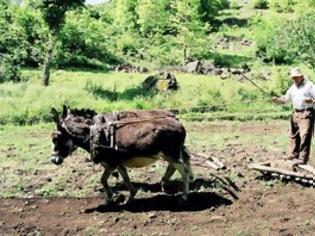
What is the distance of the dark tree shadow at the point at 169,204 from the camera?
37.9 feet

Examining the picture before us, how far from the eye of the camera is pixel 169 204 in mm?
11812

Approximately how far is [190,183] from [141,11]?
3508cm

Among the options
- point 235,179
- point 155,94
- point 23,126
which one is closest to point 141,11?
point 155,94

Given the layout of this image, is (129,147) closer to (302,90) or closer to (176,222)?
(176,222)

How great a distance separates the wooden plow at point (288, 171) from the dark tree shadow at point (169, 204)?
128 cm

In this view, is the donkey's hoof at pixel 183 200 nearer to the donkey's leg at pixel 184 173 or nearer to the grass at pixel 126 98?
the donkey's leg at pixel 184 173

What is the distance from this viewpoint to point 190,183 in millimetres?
12945

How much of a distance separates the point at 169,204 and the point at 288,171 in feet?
8.01

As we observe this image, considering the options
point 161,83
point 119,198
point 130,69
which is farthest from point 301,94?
point 130,69

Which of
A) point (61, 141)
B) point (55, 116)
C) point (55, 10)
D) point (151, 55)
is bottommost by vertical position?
point (151, 55)

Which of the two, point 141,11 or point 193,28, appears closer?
point 193,28

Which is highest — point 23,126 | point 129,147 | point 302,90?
point 302,90

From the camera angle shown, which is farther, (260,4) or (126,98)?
(260,4)

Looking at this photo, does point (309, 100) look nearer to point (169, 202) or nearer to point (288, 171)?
point (288, 171)
